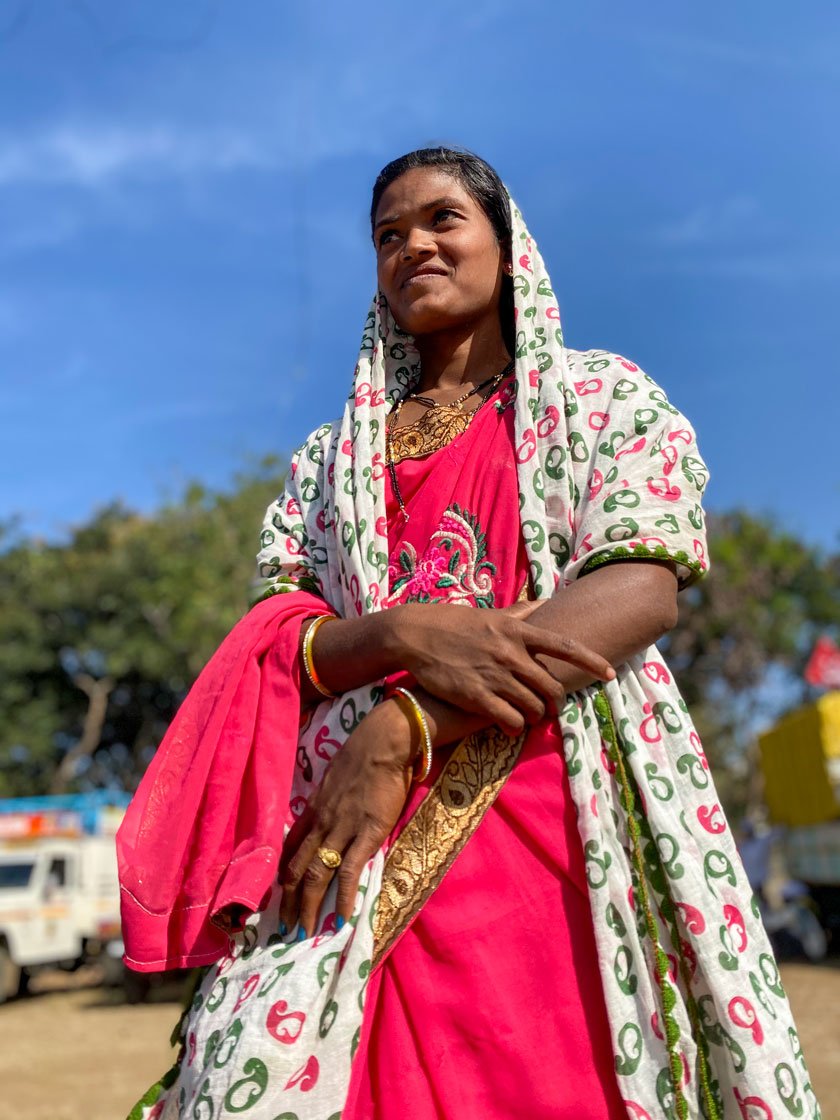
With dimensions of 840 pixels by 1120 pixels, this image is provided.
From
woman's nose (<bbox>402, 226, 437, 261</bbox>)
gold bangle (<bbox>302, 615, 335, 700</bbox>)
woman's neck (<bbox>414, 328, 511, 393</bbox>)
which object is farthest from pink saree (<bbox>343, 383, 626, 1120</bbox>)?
woman's nose (<bbox>402, 226, 437, 261</bbox>)

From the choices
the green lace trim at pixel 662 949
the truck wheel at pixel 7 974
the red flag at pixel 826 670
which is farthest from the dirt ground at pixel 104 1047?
the green lace trim at pixel 662 949

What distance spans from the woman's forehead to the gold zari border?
36.4 inches

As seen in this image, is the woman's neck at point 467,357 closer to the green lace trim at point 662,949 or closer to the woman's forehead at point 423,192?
the woman's forehead at point 423,192

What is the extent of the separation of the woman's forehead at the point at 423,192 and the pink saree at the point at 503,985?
931 millimetres

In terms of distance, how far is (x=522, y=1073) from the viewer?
1.44m

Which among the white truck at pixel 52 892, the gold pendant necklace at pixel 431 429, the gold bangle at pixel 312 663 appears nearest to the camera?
the gold bangle at pixel 312 663

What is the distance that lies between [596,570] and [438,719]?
0.99 feet

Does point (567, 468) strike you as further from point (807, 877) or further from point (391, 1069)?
point (807, 877)

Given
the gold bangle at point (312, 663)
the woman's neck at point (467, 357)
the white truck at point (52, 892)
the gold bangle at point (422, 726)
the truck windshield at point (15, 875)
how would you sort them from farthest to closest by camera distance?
the truck windshield at point (15, 875) < the white truck at point (52, 892) < the woman's neck at point (467, 357) < the gold bangle at point (312, 663) < the gold bangle at point (422, 726)

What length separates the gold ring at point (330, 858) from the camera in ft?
5.02

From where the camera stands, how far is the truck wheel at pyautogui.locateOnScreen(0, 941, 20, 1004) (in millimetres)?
15133

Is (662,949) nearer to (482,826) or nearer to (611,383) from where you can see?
(482,826)

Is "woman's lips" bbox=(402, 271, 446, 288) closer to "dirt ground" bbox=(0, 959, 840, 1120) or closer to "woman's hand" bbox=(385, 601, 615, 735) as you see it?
"woman's hand" bbox=(385, 601, 615, 735)

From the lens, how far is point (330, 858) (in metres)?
1.53
